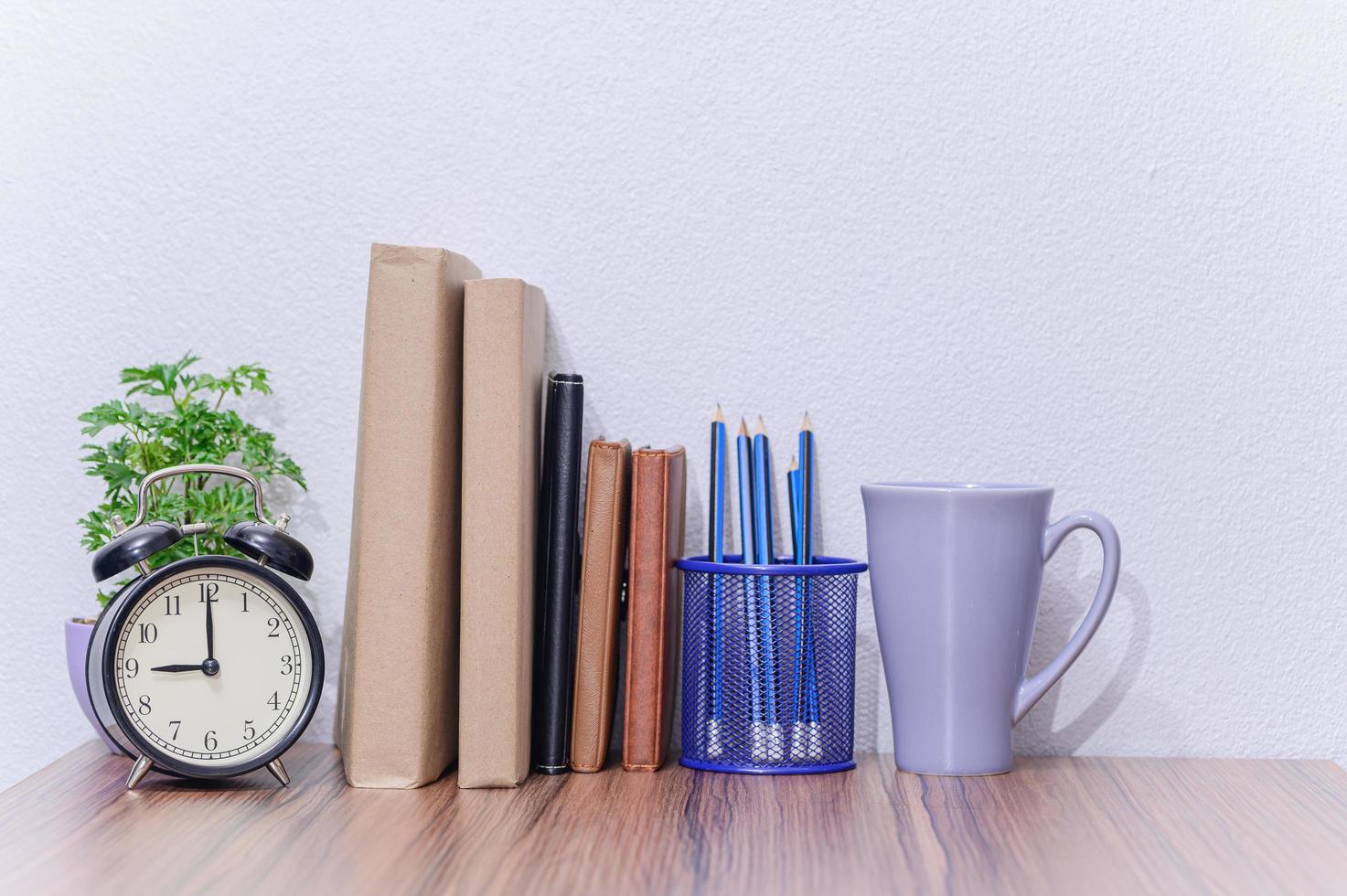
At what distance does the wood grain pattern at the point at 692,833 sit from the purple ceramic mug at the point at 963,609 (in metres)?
0.03

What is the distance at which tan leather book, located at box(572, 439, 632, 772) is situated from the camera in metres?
0.75

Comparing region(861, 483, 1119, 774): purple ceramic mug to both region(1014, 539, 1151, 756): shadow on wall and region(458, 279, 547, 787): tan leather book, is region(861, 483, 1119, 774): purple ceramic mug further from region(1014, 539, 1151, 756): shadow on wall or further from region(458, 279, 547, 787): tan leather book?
region(458, 279, 547, 787): tan leather book

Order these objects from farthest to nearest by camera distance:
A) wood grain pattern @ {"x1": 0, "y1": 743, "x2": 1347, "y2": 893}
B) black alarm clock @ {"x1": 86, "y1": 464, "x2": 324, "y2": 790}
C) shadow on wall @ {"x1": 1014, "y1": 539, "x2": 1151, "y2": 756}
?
1. shadow on wall @ {"x1": 1014, "y1": 539, "x2": 1151, "y2": 756}
2. black alarm clock @ {"x1": 86, "y1": 464, "x2": 324, "y2": 790}
3. wood grain pattern @ {"x1": 0, "y1": 743, "x2": 1347, "y2": 893}

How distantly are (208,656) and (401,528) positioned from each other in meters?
0.15

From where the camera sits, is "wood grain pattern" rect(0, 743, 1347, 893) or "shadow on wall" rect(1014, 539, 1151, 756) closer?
"wood grain pattern" rect(0, 743, 1347, 893)

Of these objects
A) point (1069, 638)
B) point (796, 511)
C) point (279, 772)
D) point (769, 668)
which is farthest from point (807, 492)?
point (279, 772)

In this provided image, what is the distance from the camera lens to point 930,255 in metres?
0.85

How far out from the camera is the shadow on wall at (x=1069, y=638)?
838 mm

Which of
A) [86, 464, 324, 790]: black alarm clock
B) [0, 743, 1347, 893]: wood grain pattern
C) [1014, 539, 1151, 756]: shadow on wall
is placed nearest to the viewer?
[0, 743, 1347, 893]: wood grain pattern

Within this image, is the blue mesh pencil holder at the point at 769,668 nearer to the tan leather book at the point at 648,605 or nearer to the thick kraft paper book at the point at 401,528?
the tan leather book at the point at 648,605

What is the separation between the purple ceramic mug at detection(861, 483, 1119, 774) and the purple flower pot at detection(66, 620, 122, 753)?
1.77ft

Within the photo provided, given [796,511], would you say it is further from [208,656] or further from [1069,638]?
[208,656]

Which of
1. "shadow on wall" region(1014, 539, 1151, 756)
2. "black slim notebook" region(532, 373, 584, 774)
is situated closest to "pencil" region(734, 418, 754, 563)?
"black slim notebook" region(532, 373, 584, 774)

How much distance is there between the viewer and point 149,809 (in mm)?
677
